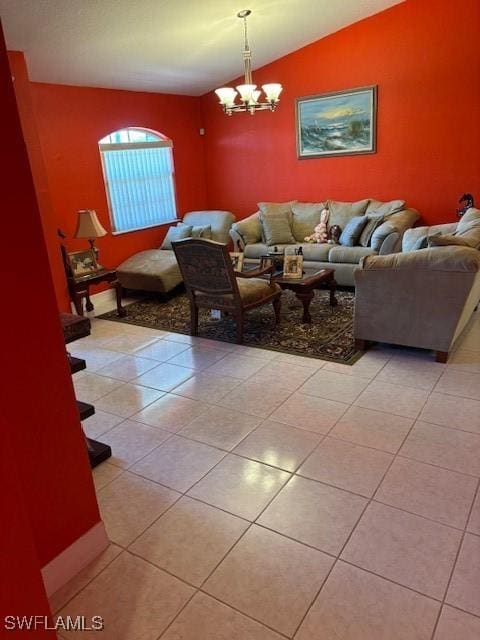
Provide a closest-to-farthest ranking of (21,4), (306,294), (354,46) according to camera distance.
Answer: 1. (21,4)
2. (306,294)
3. (354,46)

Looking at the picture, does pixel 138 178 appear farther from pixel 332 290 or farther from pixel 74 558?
pixel 74 558

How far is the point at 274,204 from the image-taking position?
639 centimetres

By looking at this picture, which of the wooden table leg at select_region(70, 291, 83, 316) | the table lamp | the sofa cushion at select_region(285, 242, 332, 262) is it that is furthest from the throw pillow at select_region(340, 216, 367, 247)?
the wooden table leg at select_region(70, 291, 83, 316)

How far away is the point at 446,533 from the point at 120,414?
2.03 meters

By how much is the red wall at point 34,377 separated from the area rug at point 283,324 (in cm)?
238

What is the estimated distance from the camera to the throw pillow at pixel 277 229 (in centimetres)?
609

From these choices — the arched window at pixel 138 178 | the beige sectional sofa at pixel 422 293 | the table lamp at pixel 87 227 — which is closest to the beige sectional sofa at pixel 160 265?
the arched window at pixel 138 178

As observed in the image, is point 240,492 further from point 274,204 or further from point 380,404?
point 274,204

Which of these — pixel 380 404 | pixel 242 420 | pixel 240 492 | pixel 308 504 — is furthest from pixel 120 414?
pixel 380 404

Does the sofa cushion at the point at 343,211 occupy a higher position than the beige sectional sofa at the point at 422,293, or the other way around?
the sofa cushion at the point at 343,211

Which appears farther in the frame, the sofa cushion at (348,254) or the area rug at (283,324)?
the sofa cushion at (348,254)

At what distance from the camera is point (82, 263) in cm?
510

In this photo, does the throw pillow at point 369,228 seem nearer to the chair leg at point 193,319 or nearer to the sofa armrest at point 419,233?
the sofa armrest at point 419,233

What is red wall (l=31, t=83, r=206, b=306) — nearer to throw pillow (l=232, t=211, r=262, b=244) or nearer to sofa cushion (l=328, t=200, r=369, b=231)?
throw pillow (l=232, t=211, r=262, b=244)
